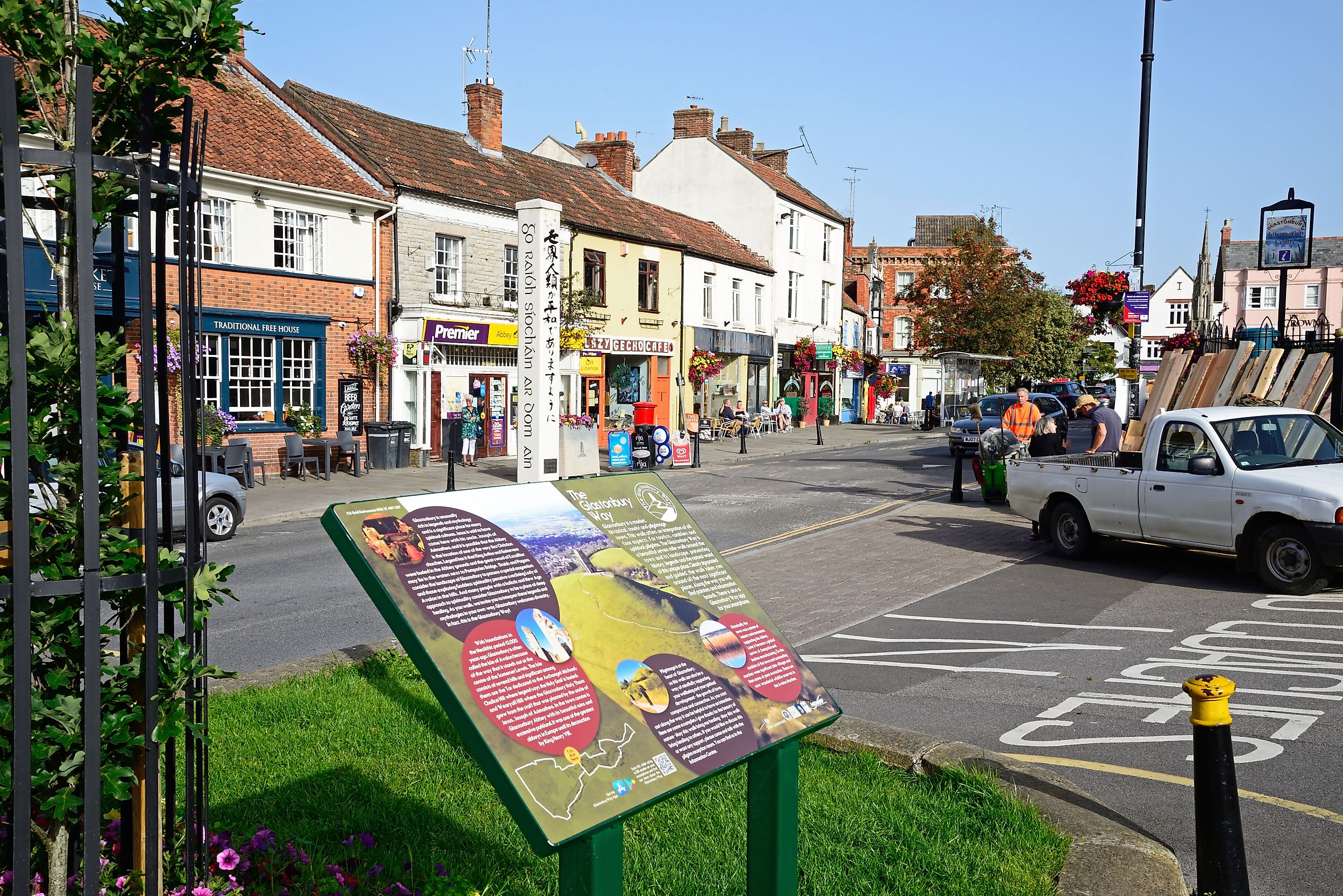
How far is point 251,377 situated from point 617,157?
22.2 meters

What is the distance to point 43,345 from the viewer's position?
109 inches

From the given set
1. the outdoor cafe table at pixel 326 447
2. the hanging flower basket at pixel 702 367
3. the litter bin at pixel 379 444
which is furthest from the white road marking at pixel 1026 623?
the hanging flower basket at pixel 702 367

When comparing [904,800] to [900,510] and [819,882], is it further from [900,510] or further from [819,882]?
[900,510]

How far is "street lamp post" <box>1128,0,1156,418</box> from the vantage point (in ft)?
52.3

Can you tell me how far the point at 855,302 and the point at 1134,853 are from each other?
58.7m

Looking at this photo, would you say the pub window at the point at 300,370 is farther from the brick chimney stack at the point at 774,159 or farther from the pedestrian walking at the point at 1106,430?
the brick chimney stack at the point at 774,159

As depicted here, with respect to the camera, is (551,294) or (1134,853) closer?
(1134,853)

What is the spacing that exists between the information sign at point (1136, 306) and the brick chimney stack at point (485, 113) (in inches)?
833

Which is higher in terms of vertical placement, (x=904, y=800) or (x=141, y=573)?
(x=141, y=573)

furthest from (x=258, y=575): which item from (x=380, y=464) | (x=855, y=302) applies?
(x=855, y=302)

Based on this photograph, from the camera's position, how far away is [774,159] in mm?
51688

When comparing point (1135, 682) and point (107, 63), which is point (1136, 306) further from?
point (107, 63)

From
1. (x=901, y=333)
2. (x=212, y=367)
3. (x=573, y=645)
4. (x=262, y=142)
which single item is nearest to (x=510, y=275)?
(x=262, y=142)

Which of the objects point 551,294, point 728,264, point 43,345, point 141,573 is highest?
point 728,264
